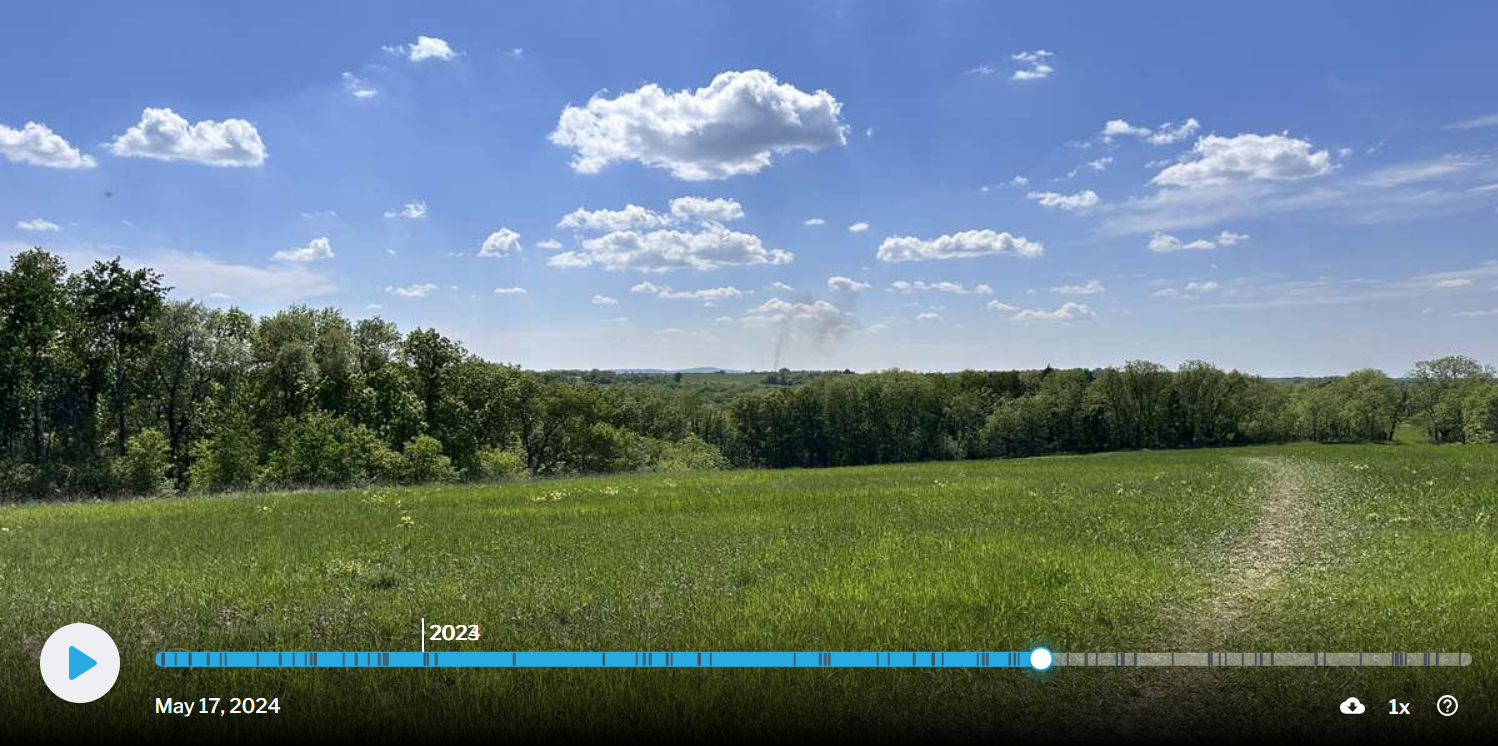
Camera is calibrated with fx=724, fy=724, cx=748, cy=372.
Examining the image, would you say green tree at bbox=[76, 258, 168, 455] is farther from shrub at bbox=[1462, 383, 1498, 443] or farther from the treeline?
shrub at bbox=[1462, 383, 1498, 443]

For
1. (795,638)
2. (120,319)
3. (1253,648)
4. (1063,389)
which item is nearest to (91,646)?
(795,638)

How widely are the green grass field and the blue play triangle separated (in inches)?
12.8

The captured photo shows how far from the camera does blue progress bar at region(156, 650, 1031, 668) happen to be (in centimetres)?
727

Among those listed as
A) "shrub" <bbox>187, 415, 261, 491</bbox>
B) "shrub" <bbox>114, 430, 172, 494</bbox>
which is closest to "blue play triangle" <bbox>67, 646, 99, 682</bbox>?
"shrub" <bbox>187, 415, 261, 491</bbox>

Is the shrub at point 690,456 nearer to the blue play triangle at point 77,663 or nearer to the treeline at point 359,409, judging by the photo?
the treeline at point 359,409

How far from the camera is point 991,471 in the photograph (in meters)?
37.4

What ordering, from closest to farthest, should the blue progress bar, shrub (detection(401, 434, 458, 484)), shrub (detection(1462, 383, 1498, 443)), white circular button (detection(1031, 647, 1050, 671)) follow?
white circular button (detection(1031, 647, 1050, 671))
the blue progress bar
shrub (detection(401, 434, 458, 484))
shrub (detection(1462, 383, 1498, 443))

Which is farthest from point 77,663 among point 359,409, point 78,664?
point 359,409

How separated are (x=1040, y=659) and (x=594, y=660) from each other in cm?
446

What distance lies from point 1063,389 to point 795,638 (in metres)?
117

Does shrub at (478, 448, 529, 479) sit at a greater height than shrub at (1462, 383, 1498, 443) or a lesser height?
lesser

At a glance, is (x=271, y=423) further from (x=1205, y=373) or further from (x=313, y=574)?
(x=1205, y=373)

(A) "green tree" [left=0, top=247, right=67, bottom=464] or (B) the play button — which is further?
(A) "green tree" [left=0, top=247, right=67, bottom=464]

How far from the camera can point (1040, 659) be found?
7.17 m
